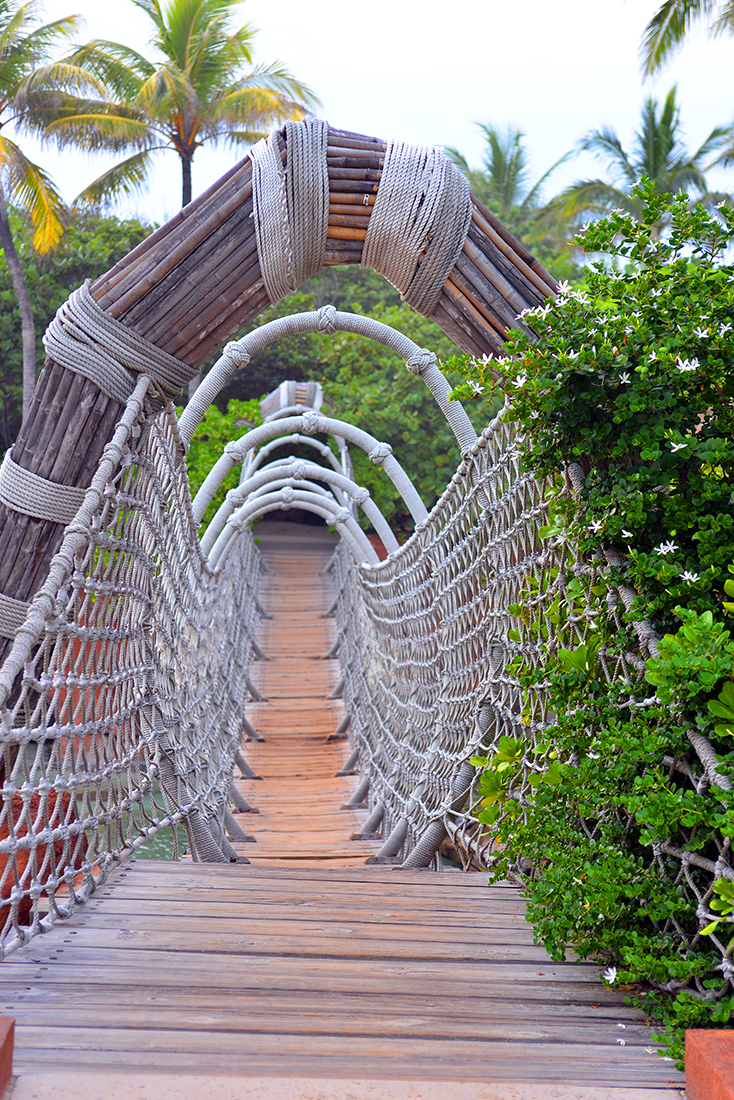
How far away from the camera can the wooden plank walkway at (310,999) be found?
Result: 863 millimetres

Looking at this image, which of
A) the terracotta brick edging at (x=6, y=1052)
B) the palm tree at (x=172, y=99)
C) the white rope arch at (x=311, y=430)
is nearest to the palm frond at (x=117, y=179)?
the palm tree at (x=172, y=99)

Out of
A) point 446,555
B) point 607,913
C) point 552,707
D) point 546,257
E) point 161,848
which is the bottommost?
point 161,848

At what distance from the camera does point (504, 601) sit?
6.13 ft

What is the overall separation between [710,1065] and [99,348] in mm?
1291

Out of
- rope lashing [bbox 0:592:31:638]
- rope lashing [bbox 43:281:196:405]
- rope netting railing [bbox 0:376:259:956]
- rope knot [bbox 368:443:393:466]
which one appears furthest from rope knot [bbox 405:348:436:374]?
rope lashing [bbox 0:592:31:638]

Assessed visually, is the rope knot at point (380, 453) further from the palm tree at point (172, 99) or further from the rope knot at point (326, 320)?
the palm tree at point (172, 99)

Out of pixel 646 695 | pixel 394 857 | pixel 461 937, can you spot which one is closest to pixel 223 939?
pixel 461 937

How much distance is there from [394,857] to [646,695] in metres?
1.92

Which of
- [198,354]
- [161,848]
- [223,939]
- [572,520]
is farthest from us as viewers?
[161,848]

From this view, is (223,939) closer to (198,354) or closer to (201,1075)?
(201,1075)

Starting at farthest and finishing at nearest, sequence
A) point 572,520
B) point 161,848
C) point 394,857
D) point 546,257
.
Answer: point 546,257 < point 161,848 < point 394,857 < point 572,520

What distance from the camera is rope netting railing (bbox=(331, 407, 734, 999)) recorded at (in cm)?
117

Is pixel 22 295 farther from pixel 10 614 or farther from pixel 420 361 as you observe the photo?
pixel 10 614

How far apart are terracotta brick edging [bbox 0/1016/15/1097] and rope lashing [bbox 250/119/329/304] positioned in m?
1.16
